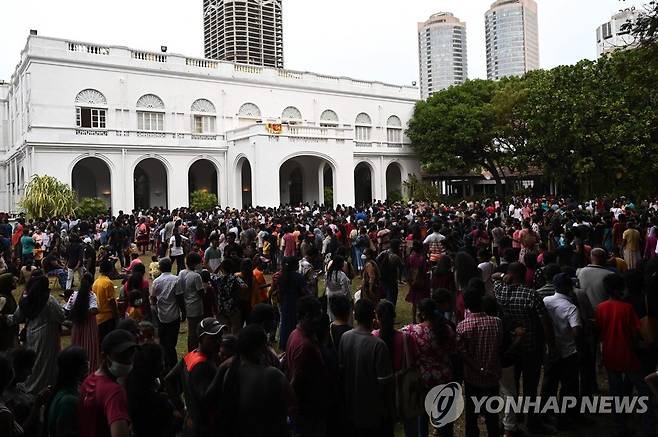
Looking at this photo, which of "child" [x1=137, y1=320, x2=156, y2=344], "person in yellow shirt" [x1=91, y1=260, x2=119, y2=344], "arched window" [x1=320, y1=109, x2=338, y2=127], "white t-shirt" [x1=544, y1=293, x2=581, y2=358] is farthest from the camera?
"arched window" [x1=320, y1=109, x2=338, y2=127]

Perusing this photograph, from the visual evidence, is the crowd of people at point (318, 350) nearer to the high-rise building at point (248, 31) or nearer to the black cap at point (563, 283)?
the black cap at point (563, 283)

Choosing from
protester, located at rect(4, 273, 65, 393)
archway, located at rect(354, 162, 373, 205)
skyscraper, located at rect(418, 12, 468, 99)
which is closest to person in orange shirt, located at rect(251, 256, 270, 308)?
protester, located at rect(4, 273, 65, 393)

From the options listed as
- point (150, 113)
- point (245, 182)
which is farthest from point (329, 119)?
point (150, 113)

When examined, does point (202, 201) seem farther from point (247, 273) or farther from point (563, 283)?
point (563, 283)

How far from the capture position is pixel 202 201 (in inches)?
1105

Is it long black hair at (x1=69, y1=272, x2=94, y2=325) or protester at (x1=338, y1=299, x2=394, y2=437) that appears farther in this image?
long black hair at (x1=69, y1=272, x2=94, y2=325)

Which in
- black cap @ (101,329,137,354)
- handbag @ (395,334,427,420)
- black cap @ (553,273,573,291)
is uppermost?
black cap @ (553,273,573,291)

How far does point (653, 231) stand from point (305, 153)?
21.5m

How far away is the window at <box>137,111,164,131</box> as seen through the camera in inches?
1154

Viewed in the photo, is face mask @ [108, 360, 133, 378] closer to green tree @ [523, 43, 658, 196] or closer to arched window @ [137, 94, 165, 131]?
green tree @ [523, 43, 658, 196]

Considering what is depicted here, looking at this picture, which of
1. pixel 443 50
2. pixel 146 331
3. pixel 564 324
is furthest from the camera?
pixel 443 50

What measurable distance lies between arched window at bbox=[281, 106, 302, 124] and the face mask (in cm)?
3146

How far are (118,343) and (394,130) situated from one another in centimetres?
3716

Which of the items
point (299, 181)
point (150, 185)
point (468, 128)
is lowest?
point (150, 185)
